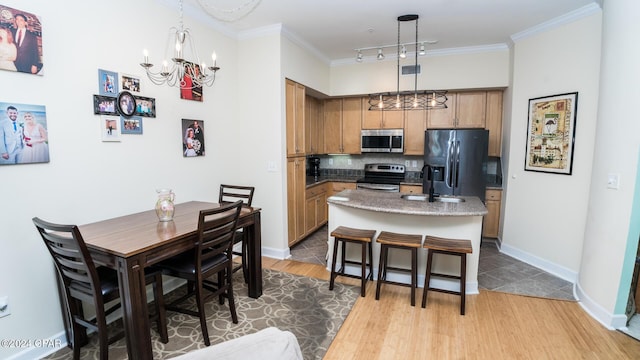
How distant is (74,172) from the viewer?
2.37 meters

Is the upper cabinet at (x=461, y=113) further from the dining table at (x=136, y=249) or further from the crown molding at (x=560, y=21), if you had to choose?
the dining table at (x=136, y=249)

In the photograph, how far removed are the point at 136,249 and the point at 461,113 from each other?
4865 mm

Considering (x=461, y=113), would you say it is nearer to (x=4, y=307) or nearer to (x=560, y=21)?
(x=560, y=21)

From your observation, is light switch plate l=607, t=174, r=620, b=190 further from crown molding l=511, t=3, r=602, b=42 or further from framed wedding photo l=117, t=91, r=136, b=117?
framed wedding photo l=117, t=91, r=136, b=117

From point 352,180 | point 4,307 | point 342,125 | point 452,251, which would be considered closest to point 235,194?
point 4,307

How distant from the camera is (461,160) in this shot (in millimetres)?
4543

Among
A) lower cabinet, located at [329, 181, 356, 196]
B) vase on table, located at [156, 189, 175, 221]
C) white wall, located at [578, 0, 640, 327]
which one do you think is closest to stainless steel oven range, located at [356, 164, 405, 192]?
lower cabinet, located at [329, 181, 356, 196]

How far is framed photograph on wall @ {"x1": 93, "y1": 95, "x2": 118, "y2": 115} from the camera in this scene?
248cm

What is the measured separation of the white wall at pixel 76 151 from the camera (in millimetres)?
2084

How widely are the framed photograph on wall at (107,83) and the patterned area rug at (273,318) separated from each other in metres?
1.97

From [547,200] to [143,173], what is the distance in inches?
178

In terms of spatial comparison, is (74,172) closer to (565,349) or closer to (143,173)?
(143,173)

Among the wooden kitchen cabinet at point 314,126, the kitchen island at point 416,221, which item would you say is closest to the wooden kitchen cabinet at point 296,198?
the wooden kitchen cabinet at point 314,126

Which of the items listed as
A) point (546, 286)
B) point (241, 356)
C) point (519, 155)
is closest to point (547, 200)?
point (519, 155)
